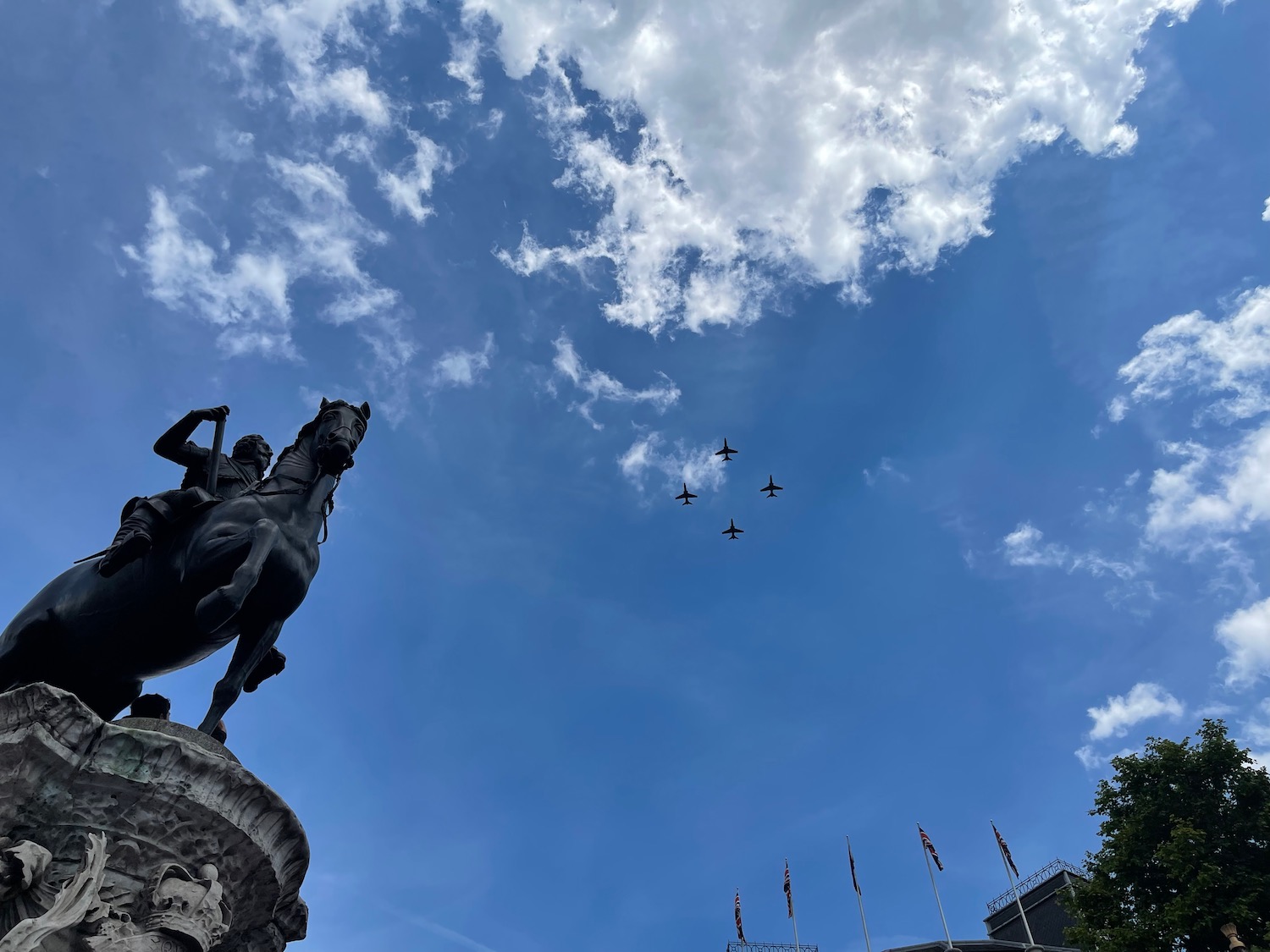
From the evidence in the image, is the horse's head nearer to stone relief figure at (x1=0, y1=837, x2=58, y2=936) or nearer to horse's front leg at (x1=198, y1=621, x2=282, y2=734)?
horse's front leg at (x1=198, y1=621, x2=282, y2=734)

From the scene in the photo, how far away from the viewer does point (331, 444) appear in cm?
838

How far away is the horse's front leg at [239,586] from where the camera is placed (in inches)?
280

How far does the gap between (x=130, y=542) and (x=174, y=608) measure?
2.25 ft

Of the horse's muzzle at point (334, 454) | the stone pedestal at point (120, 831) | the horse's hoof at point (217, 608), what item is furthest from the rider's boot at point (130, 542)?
the stone pedestal at point (120, 831)

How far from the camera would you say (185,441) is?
8.95 meters

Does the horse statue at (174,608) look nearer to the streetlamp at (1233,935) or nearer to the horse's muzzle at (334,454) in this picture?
the horse's muzzle at (334,454)

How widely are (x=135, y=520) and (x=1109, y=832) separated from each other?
27.5m

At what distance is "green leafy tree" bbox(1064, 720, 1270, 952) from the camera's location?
2234 centimetres

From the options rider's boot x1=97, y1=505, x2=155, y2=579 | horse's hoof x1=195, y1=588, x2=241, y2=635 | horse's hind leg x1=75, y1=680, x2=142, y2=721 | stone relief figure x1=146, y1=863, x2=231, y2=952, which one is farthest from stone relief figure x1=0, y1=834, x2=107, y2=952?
horse's hind leg x1=75, y1=680, x2=142, y2=721

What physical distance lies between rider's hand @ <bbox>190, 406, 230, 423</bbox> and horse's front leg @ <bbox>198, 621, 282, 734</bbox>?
83.6 inches

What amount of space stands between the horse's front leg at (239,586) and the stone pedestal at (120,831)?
94 cm

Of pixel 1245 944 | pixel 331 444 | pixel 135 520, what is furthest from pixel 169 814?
pixel 1245 944

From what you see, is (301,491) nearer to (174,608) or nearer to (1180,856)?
(174,608)

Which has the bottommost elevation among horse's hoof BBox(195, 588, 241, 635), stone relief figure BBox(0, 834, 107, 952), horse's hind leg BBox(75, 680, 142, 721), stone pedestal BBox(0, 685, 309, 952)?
stone relief figure BBox(0, 834, 107, 952)
